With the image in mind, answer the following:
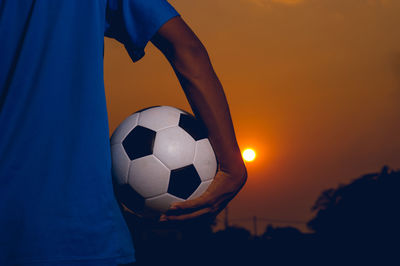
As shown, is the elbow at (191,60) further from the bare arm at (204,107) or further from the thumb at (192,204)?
the thumb at (192,204)

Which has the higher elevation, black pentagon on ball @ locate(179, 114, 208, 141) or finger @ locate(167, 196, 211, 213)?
black pentagon on ball @ locate(179, 114, 208, 141)

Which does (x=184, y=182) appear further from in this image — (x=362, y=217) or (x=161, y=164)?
(x=362, y=217)

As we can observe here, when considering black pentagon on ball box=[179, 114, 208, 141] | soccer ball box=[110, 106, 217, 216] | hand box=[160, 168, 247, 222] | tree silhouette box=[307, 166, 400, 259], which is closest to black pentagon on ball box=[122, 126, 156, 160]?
soccer ball box=[110, 106, 217, 216]

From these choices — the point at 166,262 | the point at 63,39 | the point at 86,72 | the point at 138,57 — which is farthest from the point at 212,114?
the point at 166,262

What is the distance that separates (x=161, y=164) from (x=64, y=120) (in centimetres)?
93

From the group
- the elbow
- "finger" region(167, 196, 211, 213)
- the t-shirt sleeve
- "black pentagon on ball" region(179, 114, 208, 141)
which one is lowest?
"finger" region(167, 196, 211, 213)

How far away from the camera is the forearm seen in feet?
5.76

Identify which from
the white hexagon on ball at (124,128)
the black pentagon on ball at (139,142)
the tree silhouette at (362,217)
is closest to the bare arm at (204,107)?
the black pentagon on ball at (139,142)

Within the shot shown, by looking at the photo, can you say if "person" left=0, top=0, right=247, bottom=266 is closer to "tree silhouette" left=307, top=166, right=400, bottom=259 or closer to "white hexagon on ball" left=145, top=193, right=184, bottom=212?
"white hexagon on ball" left=145, top=193, right=184, bottom=212

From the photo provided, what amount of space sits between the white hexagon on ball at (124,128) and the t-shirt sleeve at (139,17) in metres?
0.88

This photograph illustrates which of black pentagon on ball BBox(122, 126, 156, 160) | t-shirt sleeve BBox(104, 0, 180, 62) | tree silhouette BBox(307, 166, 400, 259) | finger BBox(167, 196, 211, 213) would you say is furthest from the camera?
tree silhouette BBox(307, 166, 400, 259)

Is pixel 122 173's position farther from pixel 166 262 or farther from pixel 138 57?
pixel 166 262

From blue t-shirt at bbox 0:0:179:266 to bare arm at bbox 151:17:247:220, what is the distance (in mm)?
110

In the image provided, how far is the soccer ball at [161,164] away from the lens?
2.31 meters
